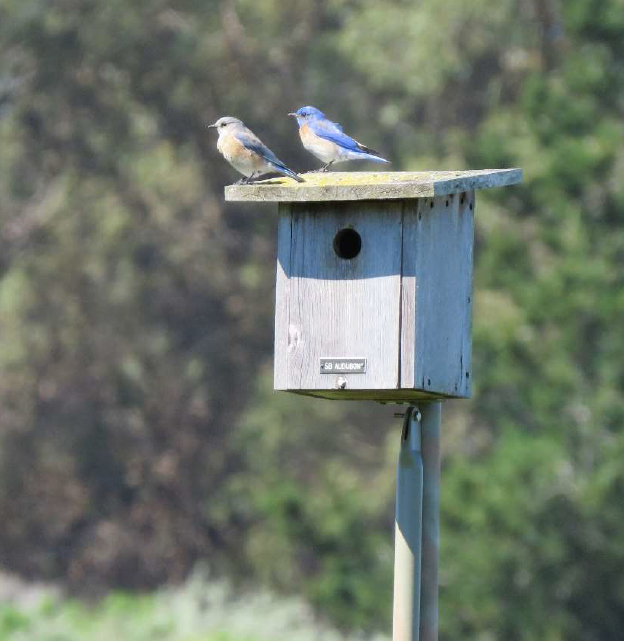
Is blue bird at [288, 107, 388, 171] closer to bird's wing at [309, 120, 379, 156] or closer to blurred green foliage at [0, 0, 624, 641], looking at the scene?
bird's wing at [309, 120, 379, 156]

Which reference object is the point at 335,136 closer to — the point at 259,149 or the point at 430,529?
the point at 259,149

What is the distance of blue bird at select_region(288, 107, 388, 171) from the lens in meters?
Result: 8.02

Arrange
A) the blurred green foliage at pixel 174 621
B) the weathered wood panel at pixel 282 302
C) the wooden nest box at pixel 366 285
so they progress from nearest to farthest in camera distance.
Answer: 1. the wooden nest box at pixel 366 285
2. the weathered wood panel at pixel 282 302
3. the blurred green foliage at pixel 174 621

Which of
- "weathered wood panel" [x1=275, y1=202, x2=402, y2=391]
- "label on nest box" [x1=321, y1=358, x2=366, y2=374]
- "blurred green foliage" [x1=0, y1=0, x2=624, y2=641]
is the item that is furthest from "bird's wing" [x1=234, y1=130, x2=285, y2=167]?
"blurred green foliage" [x1=0, y1=0, x2=624, y2=641]

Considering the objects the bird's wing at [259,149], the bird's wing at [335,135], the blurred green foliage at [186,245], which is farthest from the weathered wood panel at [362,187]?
the blurred green foliage at [186,245]

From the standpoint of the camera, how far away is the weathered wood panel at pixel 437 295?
6.00 meters

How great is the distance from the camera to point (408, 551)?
18.6ft

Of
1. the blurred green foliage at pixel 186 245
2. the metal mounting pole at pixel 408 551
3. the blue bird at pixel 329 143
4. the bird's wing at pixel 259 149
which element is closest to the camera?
the metal mounting pole at pixel 408 551

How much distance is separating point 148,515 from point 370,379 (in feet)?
55.3

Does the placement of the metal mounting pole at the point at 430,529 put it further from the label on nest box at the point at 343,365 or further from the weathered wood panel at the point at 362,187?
the weathered wood panel at the point at 362,187

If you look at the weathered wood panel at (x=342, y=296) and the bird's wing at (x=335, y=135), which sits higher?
the bird's wing at (x=335, y=135)

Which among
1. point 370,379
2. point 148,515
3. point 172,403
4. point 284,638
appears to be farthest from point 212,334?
point 370,379

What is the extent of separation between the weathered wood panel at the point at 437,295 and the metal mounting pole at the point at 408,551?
38cm

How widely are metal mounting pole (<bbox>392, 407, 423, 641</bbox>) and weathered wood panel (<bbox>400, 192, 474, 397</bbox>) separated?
0.38 m
